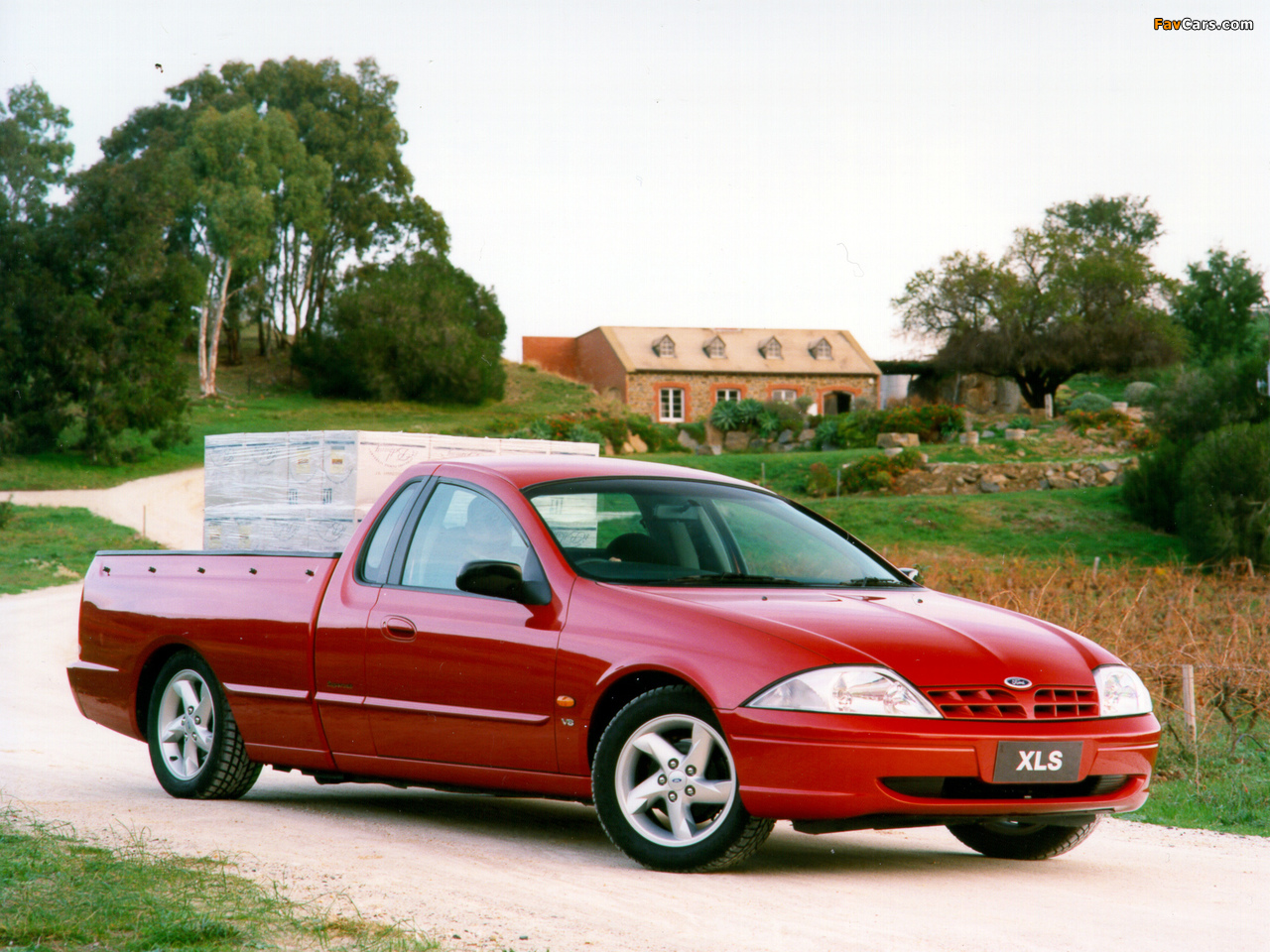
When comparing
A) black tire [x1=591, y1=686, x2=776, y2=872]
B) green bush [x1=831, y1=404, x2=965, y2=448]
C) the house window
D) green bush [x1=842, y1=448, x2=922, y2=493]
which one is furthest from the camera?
the house window

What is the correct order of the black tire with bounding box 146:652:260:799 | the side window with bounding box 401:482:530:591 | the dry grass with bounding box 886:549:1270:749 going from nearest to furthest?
1. the side window with bounding box 401:482:530:591
2. the black tire with bounding box 146:652:260:799
3. the dry grass with bounding box 886:549:1270:749

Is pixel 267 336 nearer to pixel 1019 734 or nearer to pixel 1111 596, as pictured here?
pixel 1111 596

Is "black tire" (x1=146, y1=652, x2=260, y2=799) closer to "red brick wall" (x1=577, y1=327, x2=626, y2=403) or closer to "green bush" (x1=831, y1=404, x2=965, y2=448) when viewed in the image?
"green bush" (x1=831, y1=404, x2=965, y2=448)

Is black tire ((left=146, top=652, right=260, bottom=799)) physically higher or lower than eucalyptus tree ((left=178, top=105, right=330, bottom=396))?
lower

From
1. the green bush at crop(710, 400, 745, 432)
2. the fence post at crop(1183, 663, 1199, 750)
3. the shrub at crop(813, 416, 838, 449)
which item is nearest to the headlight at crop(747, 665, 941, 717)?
the fence post at crop(1183, 663, 1199, 750)

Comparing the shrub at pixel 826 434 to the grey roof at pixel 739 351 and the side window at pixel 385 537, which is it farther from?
the side window at pixel 385 537

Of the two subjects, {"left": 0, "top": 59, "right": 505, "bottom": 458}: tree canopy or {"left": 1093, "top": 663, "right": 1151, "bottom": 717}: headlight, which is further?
{"left": 0, "top": 59, "right": 505, "bottom": 458}: tree canopy

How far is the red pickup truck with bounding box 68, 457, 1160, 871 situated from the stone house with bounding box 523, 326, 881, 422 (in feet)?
203

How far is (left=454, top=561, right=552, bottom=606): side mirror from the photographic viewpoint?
6078 millimetres

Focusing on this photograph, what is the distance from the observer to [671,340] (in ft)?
236

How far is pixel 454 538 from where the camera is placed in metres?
6.73

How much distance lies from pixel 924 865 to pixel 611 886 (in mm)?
1579

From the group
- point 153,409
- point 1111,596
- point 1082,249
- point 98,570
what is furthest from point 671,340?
point 98,570

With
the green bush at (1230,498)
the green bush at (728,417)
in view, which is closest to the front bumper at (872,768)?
the green bush at (1230,498)
